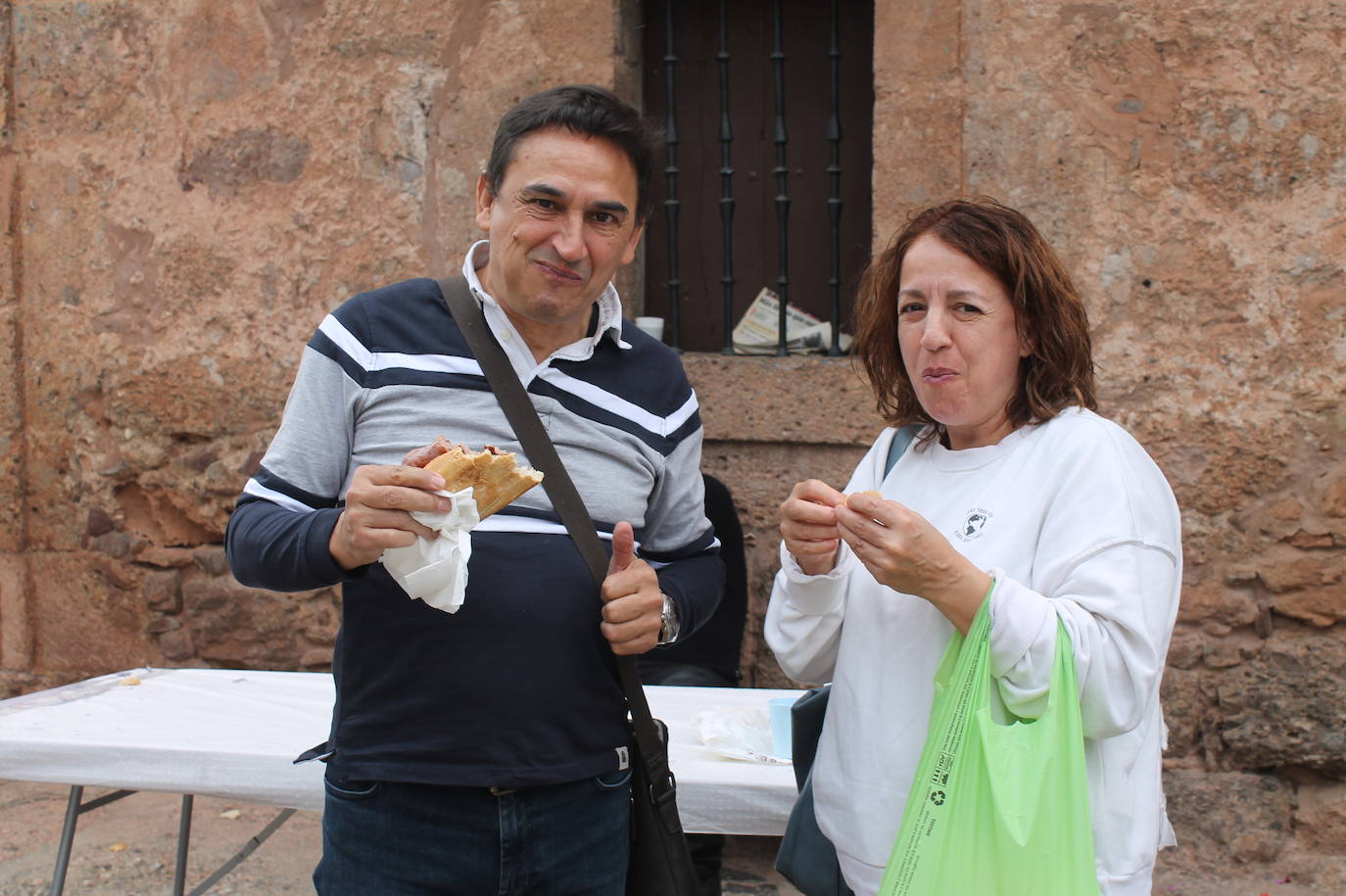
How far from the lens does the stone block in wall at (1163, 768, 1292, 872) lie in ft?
10.9

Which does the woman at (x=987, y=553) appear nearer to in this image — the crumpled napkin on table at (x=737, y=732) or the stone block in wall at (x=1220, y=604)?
the crumpled napkin on table at (x=737, y=732)

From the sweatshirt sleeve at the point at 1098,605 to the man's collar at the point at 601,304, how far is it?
736 mm

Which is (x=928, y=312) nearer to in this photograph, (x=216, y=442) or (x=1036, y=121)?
(x=1036, y=121)

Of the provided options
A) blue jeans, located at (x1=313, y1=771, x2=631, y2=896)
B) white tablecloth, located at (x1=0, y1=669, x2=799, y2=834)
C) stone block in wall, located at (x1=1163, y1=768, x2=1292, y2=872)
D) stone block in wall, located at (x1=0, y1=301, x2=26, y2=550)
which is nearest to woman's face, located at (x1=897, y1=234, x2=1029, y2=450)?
blue jeans, located at (x1=313, y1=771, x2=631, y2=896)

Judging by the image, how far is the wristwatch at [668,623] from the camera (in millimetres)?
1793

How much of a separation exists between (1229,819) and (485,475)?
2.78m

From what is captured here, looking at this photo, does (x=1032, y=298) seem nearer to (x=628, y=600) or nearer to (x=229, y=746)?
(x=628, y=600)

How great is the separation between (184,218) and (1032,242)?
130 inches

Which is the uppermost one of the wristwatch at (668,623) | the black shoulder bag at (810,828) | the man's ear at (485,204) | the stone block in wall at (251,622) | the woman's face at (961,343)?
the man's ear at (485,204)

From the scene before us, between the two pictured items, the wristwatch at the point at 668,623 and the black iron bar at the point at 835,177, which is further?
the black iron bar at the point at 835,177

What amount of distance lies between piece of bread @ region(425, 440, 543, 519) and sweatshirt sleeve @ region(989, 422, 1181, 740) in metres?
0.62

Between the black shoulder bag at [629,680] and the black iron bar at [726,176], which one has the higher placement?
the black iron bar at [726,176]

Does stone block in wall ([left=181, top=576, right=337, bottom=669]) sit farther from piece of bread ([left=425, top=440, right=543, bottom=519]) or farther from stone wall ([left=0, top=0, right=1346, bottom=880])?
piece of bread ([left=425, top=440, right=543, bottom=519])

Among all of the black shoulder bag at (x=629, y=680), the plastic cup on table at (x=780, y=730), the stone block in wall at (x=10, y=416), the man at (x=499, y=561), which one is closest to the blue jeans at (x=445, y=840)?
the man at (x=499, y=561)
